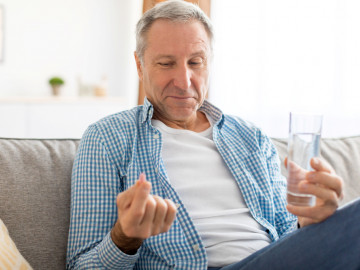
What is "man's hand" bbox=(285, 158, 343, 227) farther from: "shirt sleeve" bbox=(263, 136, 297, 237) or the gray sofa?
the gray sofa

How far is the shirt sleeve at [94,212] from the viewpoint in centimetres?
116

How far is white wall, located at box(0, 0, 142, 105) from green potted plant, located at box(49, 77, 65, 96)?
0.84 ft

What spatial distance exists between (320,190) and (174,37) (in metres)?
0.70

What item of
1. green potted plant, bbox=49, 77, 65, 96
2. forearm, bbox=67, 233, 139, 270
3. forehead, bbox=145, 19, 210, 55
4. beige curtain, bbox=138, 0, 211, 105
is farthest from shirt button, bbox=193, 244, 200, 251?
green potted plant, bbox=49, 77, 65, 96

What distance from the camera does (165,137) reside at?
149 centimetres

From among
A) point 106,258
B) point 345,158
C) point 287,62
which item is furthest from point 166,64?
point 287,62

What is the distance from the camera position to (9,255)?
115 cm

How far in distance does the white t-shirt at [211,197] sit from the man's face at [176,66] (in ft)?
0.26

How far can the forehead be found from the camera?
4.82 ft

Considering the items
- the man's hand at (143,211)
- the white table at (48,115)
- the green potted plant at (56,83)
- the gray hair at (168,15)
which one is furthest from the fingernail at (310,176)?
the green potted plant at (56,83)

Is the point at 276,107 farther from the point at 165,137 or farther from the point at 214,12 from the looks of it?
the point at 165,137

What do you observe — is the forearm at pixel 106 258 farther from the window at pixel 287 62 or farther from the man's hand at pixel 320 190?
the window at pixel 287 62

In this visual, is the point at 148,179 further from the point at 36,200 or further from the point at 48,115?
the point at 48,115

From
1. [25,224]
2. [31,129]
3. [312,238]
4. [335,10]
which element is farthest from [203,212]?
[31,129]
